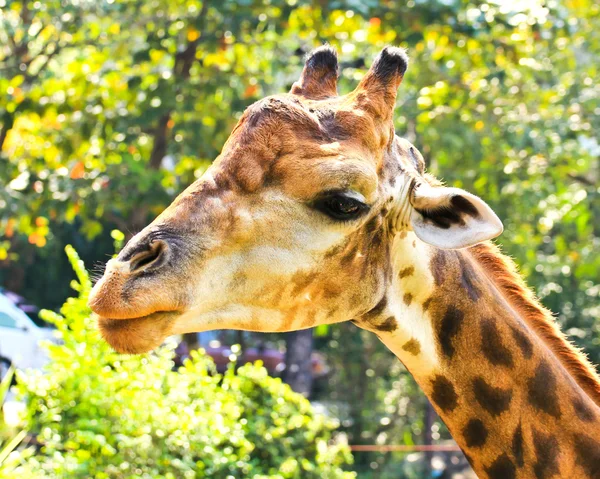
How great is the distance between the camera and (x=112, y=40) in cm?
1000

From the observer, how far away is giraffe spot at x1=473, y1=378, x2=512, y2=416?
298 cm

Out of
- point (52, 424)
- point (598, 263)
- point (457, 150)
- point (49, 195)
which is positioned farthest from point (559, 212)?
point (52, 424)

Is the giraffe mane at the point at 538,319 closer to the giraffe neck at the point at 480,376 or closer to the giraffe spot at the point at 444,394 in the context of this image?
the giraffe neck at the point at 480,376

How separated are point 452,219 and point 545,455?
0.84 m

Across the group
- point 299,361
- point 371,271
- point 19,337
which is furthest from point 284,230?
point 19,337

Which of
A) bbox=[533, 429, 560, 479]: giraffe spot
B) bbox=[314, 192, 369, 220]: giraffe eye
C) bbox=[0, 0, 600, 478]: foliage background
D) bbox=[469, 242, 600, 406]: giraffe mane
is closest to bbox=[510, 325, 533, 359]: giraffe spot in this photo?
bbox=[469, 242, 600, 406]: giraffe mane

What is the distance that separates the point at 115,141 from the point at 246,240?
722cm

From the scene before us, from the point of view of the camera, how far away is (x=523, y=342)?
10.1 feet

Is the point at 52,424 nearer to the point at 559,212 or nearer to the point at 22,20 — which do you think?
the point at 22,20

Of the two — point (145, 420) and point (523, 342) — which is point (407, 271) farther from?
point (145, 420)

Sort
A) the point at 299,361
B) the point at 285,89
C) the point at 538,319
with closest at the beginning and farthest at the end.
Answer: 1. the point at 538,319
2. the point at 285,89
3. the point at 299,361

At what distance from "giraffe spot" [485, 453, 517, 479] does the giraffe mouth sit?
116 centimetres

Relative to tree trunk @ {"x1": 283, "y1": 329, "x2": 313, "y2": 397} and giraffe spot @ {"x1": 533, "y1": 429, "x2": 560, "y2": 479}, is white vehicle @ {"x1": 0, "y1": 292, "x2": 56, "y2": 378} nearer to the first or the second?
tree trunk @ {"x1": 283, "y1": 329, "x2": 313, "y2": 397}

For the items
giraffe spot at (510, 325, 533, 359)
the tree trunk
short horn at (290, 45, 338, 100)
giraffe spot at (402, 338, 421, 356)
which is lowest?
the tree trunk
